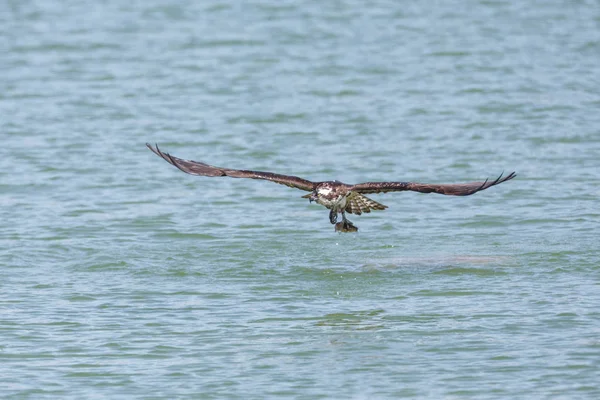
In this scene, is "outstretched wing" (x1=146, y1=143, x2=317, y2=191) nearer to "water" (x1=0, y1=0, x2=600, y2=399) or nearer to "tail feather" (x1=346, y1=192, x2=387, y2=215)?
"tail feather" (x1=346, y1=192, x2=387, y2=215)

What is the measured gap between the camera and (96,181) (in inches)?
766

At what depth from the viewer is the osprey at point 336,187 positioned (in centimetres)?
1173

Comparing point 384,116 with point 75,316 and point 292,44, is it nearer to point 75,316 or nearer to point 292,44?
point 292,44

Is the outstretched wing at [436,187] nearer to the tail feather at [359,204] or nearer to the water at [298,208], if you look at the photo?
the tail feather at [359,204]

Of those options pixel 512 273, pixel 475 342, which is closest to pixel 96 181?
pixel 512 273

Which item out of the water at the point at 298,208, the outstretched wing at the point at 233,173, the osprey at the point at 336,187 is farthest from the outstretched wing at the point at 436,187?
the water at the point at 298,208

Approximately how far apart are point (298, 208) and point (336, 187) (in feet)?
18.4

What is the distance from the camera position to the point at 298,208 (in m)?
18.1

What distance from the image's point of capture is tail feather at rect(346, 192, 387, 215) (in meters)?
12.9

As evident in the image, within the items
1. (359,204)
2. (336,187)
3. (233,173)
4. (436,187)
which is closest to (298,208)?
(359,204)

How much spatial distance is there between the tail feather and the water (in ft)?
3.50

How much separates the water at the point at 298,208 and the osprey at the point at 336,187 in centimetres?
112

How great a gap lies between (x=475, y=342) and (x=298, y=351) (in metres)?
1.68

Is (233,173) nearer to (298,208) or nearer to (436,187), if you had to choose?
(436,187)
